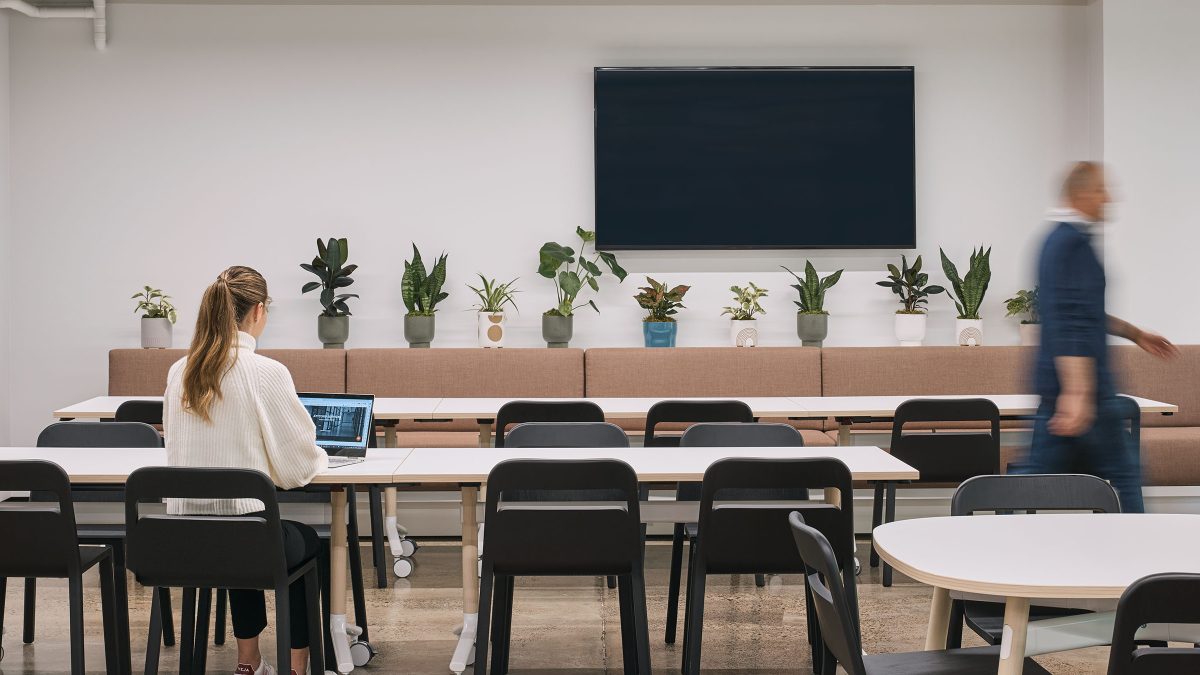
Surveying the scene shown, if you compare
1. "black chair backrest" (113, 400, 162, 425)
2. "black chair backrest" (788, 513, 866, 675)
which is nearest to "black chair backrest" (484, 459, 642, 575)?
"black chair backrest" (788, 513, 866, 675)

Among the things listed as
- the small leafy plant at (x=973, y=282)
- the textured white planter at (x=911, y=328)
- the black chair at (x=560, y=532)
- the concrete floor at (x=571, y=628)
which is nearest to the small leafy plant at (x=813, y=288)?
the textured white planter at (x=911, y=328)

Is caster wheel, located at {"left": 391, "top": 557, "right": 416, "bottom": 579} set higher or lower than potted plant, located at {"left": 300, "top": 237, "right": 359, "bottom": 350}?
lower

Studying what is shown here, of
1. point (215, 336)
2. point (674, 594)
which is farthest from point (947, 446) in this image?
point (215, 336)

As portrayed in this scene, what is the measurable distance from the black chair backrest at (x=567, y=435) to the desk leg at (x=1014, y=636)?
1.82 metres

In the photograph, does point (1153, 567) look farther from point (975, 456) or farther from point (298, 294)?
point (298, 294)

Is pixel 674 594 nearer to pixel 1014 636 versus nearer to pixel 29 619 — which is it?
pixel 1014 636

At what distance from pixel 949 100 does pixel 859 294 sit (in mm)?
1394

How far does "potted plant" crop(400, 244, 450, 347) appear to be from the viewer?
6137 millimetres

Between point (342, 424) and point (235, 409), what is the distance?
516 millimetres

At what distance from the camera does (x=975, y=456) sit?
14.5ft

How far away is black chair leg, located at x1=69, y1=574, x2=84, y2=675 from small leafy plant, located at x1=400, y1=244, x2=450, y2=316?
3447mm

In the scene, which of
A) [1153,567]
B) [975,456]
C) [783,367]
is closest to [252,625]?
[1153,567]

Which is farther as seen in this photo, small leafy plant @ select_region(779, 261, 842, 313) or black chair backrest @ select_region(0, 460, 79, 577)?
small leafy plant @ select_region(779, 261, 842, 313)

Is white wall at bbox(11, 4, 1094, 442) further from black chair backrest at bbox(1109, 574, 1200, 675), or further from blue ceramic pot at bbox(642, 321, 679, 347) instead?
black chair backrest at bbox(1109, 574, 1200, 675)
